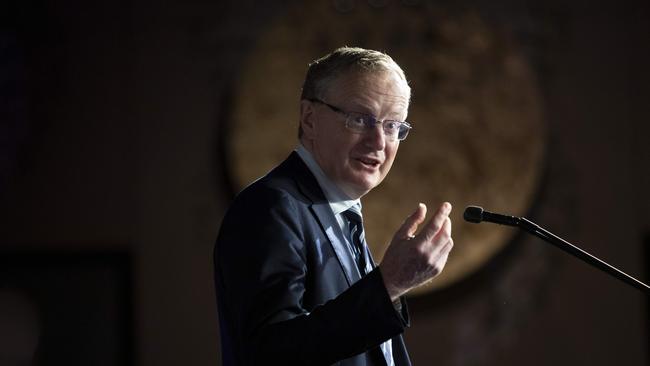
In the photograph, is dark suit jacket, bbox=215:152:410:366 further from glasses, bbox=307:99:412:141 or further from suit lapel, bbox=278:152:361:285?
glasses, bbox=307:99:412:141

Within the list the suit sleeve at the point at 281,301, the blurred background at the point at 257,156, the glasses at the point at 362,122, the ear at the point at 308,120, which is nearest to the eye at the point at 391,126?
the glasses at the point at 362,122

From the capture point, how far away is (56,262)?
3.89 meters

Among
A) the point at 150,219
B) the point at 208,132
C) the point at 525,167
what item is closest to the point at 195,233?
the point at 150,219

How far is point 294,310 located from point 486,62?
9.77ft

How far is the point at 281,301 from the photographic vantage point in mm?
1425

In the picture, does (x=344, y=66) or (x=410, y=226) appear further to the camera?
(x=344, y=66)

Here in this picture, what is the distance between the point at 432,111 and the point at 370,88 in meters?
2.44

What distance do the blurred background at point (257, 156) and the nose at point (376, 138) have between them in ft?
7.38

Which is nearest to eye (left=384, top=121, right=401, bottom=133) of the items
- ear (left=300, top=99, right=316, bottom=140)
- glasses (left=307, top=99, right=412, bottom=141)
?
glasses (left=307, top=99, right=412, bottom=141)

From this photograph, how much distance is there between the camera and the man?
1.39 metres

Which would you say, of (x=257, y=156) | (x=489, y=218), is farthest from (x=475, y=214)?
(x=257, y=156)

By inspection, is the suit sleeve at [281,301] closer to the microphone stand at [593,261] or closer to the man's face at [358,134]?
the man's face at [358,134]

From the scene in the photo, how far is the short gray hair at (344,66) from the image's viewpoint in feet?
5.71

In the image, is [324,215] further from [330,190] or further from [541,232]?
[541,232]
